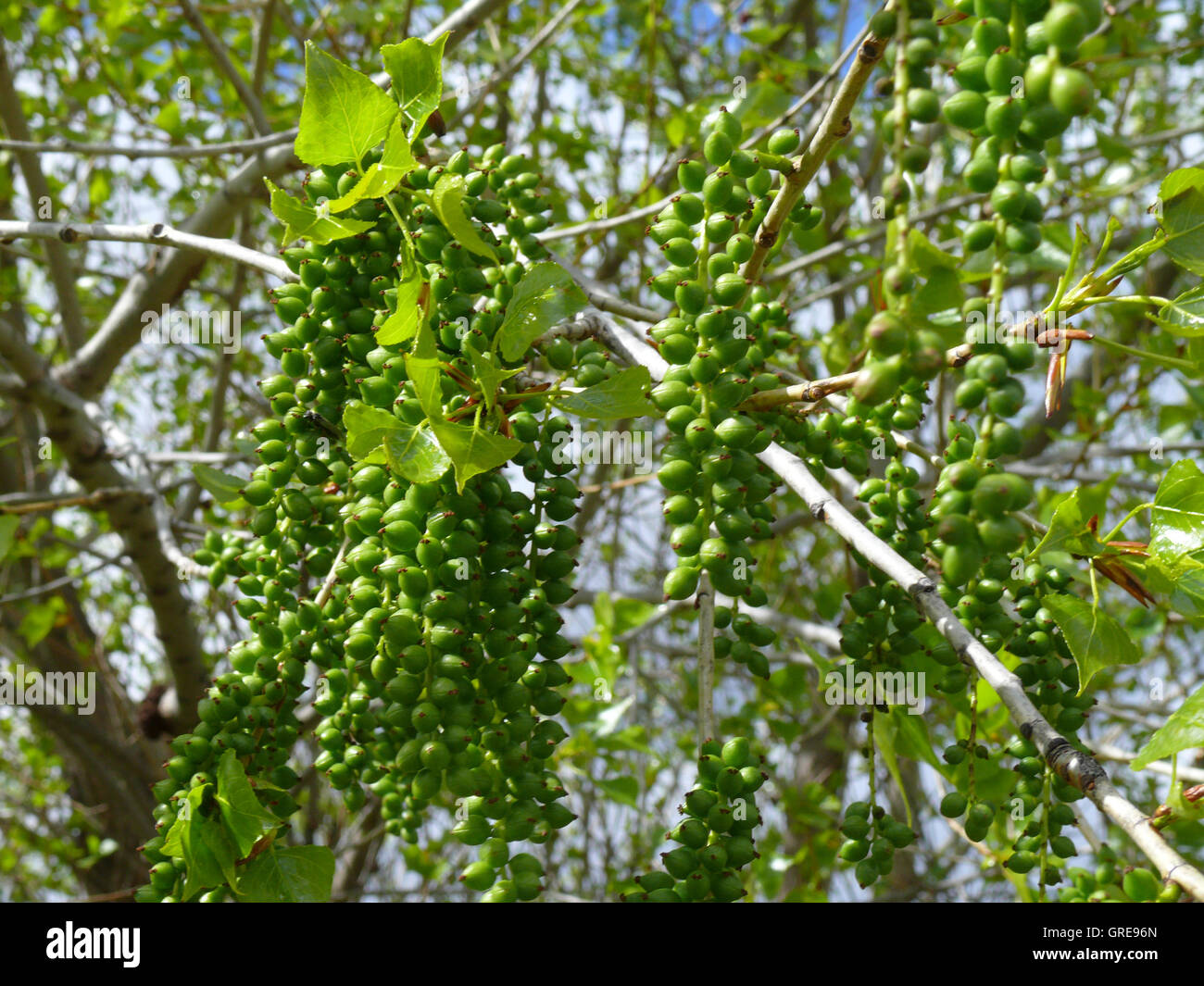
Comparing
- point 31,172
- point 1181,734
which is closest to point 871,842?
point 1181,734

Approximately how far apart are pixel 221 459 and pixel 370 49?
71.8 inches

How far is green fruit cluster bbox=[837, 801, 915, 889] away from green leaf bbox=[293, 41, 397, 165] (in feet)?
2.48

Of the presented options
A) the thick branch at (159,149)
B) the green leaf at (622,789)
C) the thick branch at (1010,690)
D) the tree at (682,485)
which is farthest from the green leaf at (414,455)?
the green leaf at (622,789)

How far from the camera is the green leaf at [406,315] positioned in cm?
77

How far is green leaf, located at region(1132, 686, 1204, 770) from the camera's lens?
2.30 ft

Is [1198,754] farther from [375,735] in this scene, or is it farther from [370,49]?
[370,49]

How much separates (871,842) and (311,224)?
0.78 meters

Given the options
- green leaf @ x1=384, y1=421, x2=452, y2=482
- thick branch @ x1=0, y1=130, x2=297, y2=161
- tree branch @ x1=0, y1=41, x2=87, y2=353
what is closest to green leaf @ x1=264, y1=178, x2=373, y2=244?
green leaf @ x1=384, y1=421, x2=452, y2=482

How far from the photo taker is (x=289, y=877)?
2.95ft

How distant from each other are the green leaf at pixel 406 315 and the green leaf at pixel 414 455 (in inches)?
2.8

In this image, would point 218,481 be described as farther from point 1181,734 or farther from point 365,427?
point 1181,734

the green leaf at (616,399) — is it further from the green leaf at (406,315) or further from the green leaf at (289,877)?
the green leaf at (289,877)
